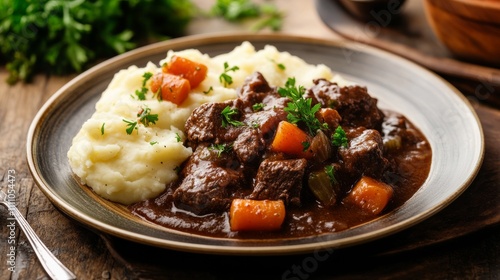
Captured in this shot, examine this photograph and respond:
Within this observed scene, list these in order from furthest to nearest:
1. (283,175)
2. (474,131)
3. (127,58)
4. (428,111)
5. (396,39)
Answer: (396,39)
(127,58)
(428,111)
(474,131)
(283,175)

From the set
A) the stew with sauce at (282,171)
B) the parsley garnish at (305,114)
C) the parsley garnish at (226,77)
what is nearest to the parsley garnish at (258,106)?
the stew with sauce at (282,171)

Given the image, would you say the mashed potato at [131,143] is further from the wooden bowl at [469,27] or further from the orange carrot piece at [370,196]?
the wooden bowl at [469,27]

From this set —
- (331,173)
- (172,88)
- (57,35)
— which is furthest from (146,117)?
(57,35)

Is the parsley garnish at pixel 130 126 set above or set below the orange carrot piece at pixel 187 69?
below

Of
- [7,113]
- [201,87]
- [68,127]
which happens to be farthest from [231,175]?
Answer: [7,113]

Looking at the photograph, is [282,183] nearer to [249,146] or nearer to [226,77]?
[249,146]

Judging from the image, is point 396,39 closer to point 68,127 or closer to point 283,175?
point 283,175
